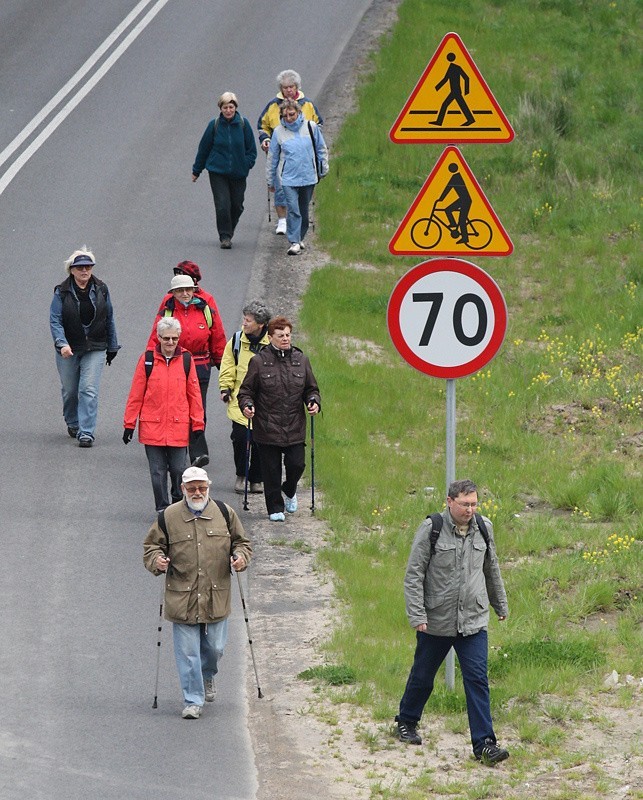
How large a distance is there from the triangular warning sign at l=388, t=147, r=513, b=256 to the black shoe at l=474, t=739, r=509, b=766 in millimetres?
2865

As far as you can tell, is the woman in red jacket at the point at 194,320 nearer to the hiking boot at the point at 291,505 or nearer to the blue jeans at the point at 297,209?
the hiking boot at the point at 291,505

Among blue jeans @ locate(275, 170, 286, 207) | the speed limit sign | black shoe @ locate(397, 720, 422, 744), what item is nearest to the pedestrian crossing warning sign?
the speed limit sign

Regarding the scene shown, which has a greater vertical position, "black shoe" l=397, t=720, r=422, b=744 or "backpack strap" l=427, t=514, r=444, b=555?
"backpack strap" l=427, t=514, r=444, b=555

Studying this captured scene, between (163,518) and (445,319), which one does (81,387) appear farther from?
(445,319)

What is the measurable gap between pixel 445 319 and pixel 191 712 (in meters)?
2.91

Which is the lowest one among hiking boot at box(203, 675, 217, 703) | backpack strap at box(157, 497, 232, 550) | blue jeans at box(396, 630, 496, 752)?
hiking boot at box(203, 675, 217, 703)

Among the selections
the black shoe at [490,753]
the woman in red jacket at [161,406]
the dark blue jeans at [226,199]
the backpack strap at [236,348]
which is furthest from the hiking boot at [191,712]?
the dark blue jeans at [226,199]

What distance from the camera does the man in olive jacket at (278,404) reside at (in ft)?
45.8

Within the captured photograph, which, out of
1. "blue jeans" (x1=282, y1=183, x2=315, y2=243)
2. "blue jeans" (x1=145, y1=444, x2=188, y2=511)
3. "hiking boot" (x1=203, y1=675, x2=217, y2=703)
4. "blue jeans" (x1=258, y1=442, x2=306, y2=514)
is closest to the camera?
"hiking boot" (x1=203, y1=675, x2=217, y2=703)

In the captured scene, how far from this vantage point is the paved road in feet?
31.9

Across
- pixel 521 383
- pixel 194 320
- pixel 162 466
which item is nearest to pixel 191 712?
pixel 162 466

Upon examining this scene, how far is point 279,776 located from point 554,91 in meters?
18.2

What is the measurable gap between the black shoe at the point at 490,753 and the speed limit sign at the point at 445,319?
7.12ft

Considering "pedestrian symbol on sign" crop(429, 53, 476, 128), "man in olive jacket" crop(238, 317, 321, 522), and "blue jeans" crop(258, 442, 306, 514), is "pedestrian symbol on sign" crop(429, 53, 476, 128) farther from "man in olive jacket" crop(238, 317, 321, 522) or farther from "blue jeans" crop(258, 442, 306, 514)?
Result: "blue jeans" crop(258, 442, 306, 514)
